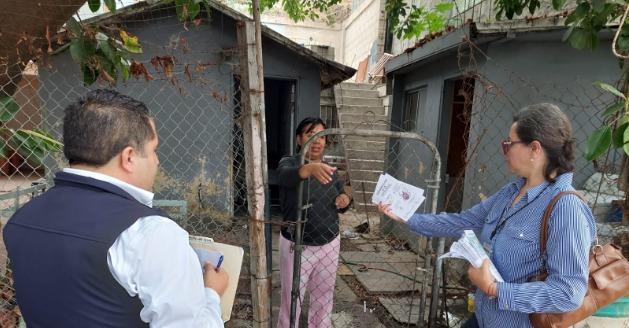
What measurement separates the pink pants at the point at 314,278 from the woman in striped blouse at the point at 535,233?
3.73 ft

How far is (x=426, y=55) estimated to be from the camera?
524 cm

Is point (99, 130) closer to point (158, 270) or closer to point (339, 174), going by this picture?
point (158, 270)

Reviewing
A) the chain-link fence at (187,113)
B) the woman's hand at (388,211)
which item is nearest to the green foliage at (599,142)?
the woman's hand at (388,211)

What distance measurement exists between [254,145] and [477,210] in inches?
51.0

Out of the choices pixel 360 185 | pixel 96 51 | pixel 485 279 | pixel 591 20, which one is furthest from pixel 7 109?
pixel 360 185

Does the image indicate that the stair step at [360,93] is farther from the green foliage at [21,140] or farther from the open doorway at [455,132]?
the green foliage at [21,140]

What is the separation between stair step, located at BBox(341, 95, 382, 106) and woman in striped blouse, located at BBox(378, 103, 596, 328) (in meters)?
8.73

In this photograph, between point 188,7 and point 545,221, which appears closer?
point 545,221

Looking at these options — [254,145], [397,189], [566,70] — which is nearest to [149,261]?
[254,145]

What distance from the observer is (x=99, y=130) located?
113 centimetres

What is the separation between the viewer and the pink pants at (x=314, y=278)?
277 cm

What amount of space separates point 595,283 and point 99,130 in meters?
2.00

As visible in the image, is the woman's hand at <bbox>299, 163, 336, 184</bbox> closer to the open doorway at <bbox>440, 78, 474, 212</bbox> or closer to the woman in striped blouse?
the woman in striped blouse

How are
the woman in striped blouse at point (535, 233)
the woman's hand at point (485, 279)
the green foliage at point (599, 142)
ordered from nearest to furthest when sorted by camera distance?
the woman in striped blouse at point (535, 233) < the woman's hand at point (485, 279) < the green foliage at point (599, 142)
